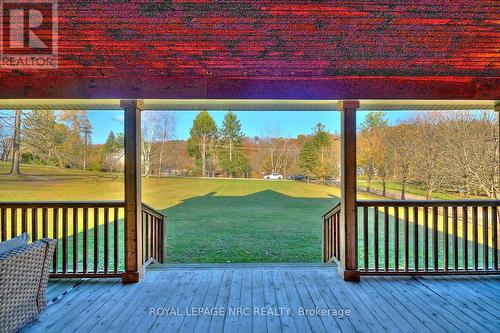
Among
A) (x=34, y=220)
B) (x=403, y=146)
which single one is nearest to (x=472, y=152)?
(x=403, y=146)

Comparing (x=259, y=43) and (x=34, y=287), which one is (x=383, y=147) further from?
(x=34, y=287)

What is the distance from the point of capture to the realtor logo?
7.95ft

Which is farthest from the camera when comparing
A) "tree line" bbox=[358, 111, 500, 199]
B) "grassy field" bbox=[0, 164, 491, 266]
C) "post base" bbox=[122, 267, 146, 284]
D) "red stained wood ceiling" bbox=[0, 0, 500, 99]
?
"tree line" bbox=[358, 111, 500, 199]

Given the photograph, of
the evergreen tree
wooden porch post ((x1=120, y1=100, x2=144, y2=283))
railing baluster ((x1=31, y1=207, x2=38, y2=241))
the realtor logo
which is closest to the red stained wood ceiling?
the realtor logo

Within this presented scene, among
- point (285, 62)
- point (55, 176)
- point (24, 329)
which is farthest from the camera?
point (55, 176)

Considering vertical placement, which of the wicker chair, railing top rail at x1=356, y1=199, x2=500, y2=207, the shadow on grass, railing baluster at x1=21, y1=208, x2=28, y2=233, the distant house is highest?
the distant house

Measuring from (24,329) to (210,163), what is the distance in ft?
16.4

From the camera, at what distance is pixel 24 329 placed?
2316mm

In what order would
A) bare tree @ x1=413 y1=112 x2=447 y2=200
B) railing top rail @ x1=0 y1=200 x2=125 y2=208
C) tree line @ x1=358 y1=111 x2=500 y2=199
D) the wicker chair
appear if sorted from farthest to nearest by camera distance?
bare tree @ x1=413 y1=112 x2=447 y2=200 → tree line @ x1=358 y1=111 x2=500 y2=199 → railing top rail @ x1=0 y1=200 x2=125 y2=208 → the wicker chair

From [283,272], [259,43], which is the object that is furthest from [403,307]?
[259,43]

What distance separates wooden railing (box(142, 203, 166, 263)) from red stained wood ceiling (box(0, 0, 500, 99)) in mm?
1834

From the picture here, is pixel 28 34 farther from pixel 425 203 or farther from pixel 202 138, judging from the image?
pixel 425 203

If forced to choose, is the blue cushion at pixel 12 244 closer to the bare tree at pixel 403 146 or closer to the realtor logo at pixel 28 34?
the realtor logo at pixel 28 34

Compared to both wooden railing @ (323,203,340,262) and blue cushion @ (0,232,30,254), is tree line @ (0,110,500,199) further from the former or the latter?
blue cushion @ (0,232,30,254)
